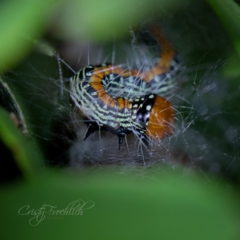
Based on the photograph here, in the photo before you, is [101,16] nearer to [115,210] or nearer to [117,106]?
[117,106]

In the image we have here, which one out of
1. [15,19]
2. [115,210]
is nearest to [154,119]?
[115,210]

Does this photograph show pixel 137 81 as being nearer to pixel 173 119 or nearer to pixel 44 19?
pixel 173 119

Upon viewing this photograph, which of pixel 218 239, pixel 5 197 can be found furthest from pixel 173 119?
pixel 5 197

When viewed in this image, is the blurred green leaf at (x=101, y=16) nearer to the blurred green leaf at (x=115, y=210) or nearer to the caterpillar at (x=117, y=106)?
the caterpillar at (x=117, y=106)

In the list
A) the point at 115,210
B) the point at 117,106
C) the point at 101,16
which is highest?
the point at 101,16

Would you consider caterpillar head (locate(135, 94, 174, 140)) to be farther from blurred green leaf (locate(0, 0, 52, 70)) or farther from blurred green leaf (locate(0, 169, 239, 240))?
blurred green leaf (locate(0, 0, 52, 70))

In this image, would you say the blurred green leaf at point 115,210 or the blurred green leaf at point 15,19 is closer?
the blurred green leaf at point 15,19

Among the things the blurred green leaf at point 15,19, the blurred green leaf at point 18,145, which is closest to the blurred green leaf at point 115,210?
the blurred green leaf at point 18,145

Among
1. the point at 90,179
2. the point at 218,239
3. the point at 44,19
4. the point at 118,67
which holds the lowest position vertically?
the point at 218,239
